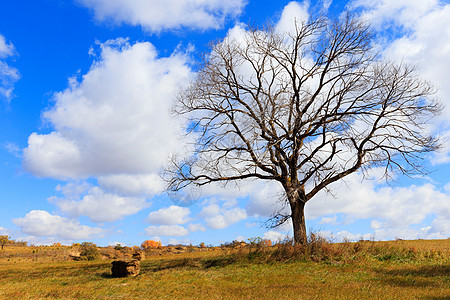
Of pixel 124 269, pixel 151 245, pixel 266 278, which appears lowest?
pixel 266 278

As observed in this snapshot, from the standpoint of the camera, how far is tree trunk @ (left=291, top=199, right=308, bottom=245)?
1920 centimetres

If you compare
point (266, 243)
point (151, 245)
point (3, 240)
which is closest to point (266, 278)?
point (266, 243)

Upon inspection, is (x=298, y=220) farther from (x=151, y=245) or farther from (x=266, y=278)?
(x=151, y=245)

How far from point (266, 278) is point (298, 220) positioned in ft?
21.3

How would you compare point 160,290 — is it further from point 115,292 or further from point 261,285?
point 261,285

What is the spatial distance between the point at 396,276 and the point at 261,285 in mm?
5506

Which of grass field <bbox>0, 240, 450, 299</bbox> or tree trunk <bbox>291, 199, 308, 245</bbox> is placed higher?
tree trunk <bbox>291, 199, 308, 245</bbox>

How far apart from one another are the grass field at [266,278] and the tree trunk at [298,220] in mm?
1719

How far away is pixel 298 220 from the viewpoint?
19.4 meters

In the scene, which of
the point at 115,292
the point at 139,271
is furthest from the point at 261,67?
the point at 115,292

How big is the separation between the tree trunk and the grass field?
1719 mm

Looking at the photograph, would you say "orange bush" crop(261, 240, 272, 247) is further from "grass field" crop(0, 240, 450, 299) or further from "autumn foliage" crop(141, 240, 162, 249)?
"autumn foliage" crop(141, 240, 162, 249)

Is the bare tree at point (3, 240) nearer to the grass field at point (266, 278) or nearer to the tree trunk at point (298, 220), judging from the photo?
the grass field at point (266, 278)

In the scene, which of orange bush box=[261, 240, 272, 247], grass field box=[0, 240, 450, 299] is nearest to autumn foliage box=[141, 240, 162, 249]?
grass field box=[0, 240, 450, 299]
